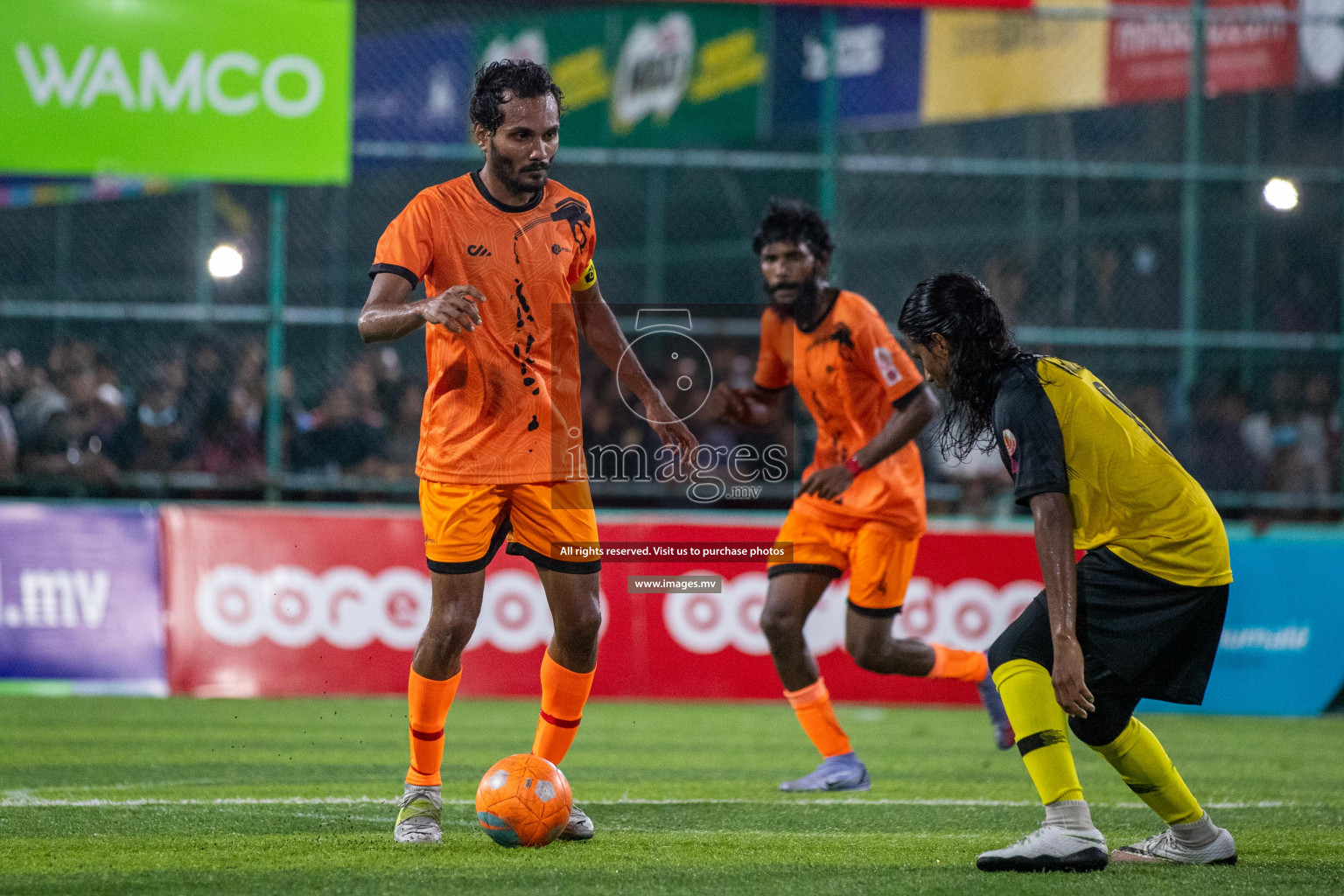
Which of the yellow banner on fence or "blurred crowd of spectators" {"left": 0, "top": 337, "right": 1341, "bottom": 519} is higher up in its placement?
the yellow banner on fence

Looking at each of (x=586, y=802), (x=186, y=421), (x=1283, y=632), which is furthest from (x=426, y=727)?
(x=1283, y=632)

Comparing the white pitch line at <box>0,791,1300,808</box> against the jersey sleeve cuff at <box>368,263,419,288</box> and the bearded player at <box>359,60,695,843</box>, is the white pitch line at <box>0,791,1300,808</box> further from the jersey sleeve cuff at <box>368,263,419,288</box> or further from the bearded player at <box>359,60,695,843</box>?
the jersey sleeve cuff at <box>368,263,419,288</box>

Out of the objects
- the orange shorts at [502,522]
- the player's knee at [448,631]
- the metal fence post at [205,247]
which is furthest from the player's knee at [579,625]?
the metal fence post at [205,247]

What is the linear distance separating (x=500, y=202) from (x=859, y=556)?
7.87 ft

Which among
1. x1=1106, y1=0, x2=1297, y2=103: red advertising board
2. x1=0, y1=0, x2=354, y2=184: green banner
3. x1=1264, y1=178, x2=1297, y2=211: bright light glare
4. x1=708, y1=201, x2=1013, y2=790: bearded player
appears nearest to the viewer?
x1=708, y1=201, x2=1013, y2=790: bearded player

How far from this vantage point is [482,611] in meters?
9.42

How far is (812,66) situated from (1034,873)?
1135cm

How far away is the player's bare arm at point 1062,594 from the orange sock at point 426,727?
1837mm

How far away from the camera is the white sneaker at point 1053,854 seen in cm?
413

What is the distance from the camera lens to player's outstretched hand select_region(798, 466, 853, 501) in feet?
19.2

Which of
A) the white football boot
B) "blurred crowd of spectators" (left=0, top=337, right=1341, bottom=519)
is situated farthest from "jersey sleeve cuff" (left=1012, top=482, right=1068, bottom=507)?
"blurred crowd of spectators" (left=0, top=337, right=1341, bottom=519)

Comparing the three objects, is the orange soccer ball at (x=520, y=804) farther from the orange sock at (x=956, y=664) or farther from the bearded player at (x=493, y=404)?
the orange sock at (x=956, y=664)

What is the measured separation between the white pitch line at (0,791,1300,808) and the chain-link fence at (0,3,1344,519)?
3.33 metres

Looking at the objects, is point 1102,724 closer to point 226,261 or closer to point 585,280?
point 585,280
